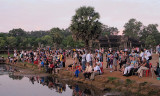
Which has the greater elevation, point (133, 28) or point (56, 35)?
point (133, 28)

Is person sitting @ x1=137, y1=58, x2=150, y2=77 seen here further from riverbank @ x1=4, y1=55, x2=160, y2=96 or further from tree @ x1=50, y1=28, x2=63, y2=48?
tree @ x1=50, y1=28, x2=63, y2=48

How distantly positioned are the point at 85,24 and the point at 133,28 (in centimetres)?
3989

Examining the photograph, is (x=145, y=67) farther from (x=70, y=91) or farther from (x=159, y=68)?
(x=70, y=91)

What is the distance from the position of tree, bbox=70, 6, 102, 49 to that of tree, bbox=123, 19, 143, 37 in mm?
37443

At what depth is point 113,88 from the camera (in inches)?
452

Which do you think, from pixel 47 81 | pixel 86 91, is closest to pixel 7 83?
pixel 47 81

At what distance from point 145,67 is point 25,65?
1698cm

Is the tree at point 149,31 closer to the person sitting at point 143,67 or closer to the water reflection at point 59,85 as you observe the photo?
the water reflection at point 59,85

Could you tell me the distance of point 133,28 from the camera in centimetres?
6812

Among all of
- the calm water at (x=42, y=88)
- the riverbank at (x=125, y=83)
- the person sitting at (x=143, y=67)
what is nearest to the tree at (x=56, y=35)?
the calm water at (x=42, y=88)

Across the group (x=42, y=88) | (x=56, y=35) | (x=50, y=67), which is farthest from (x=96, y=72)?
(x=56, y=35)

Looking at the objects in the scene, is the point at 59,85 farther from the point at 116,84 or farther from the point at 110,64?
the point at 116,84

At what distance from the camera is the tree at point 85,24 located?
32.9 m

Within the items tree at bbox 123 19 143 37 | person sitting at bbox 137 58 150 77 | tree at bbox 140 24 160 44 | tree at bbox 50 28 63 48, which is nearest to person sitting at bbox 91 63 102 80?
person sitting at bbox 137 58 150 77
